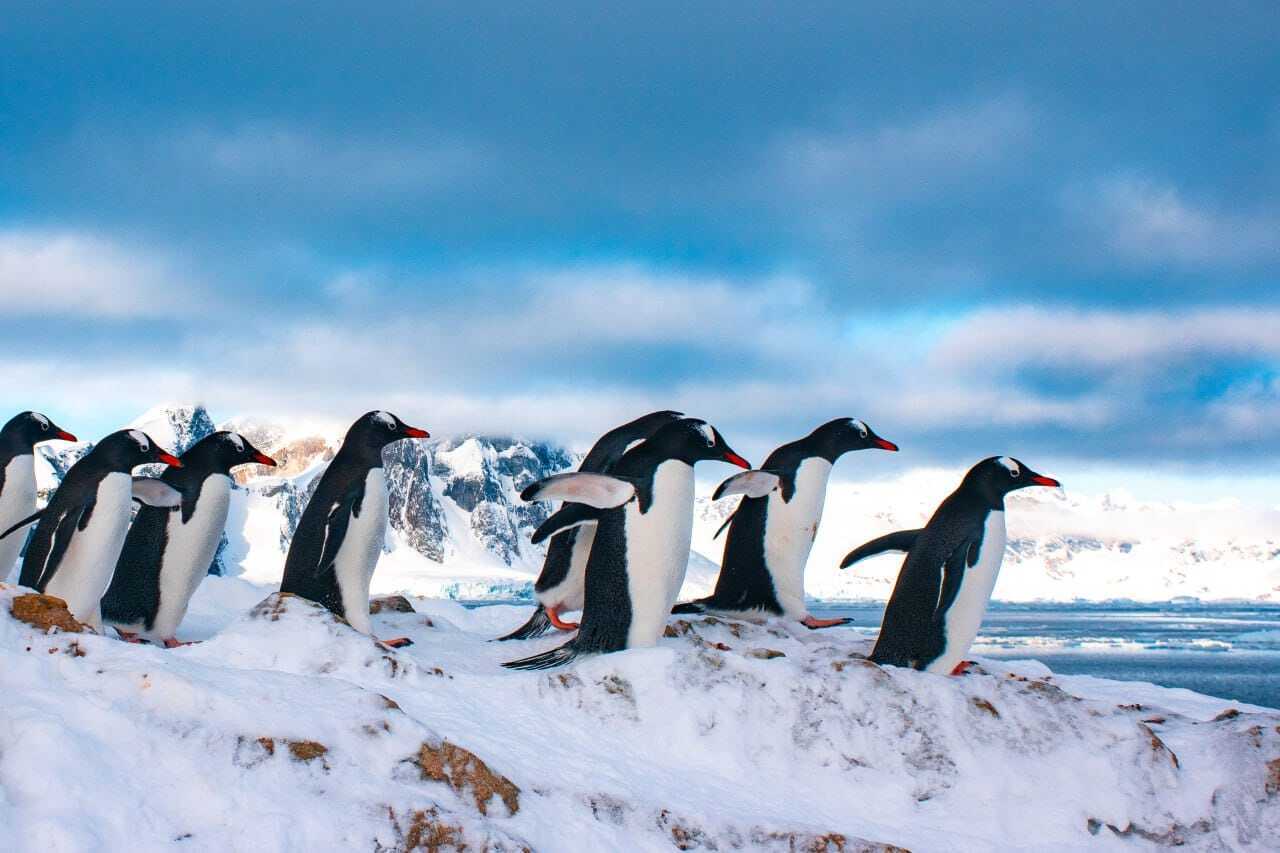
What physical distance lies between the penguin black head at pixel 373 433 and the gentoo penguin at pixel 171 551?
3.44 ft

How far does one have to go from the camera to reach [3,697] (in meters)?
3.94

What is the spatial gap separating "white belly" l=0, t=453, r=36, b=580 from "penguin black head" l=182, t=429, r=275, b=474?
1.32 metres

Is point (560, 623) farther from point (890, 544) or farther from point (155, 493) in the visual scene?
point (155, 493)

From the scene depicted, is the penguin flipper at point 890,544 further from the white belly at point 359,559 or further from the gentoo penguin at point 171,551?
the gentoo penguin at point 171,551

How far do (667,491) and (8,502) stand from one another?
16.3 ft

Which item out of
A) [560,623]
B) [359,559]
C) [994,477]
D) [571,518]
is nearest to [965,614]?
[994,477]

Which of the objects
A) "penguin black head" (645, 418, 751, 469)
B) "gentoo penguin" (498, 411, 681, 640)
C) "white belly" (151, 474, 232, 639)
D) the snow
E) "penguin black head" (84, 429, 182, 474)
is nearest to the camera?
the snow

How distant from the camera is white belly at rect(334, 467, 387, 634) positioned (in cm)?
690

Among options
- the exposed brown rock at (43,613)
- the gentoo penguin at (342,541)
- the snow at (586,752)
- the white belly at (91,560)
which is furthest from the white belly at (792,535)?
the exposed brown rock at (43,613)

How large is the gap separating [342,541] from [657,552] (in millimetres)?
1948

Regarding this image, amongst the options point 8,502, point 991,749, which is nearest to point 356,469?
point 8,502

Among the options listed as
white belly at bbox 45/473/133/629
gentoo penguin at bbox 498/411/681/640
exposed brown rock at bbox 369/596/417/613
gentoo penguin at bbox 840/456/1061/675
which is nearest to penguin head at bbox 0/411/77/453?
white belly at bbox 45/473/133/629

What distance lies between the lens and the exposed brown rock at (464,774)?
408 cm

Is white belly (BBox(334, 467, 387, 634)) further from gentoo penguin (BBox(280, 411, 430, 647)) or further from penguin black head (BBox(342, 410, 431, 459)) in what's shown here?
penguin black head (BBox(342, 410, 431, 459))
